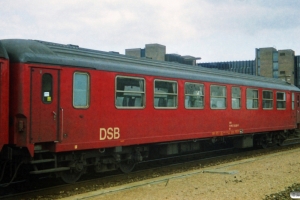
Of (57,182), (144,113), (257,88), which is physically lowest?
(57,182)

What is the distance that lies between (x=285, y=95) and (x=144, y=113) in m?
11.2

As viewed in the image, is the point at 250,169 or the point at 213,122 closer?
the point at 250,169

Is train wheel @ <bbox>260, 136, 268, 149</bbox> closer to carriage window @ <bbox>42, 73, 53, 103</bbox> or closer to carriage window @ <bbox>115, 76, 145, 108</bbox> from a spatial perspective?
carriage window @ <bbox>115, 76, 145, 108</bbox>

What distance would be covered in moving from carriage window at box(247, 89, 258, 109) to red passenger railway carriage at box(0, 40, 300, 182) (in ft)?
3.79

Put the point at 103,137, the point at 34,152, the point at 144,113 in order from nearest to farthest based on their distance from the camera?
the point at 34,152, the point at 103,137, the point at 144,113

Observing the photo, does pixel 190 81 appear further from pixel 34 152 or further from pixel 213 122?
pixel 34 152

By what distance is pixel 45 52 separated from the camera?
29.2 feet

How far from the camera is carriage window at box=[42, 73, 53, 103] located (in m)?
8.73

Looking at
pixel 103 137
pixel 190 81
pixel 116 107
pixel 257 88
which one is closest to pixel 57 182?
pixel 103 137

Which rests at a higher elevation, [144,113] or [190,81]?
[190,81]

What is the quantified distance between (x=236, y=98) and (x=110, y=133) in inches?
282

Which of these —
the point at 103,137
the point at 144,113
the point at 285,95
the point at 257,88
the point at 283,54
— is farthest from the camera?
the point at 283,54

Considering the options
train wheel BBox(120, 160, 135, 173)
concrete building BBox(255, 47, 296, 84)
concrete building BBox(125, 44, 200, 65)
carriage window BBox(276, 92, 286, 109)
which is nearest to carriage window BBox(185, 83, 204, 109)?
train wheel BBox(120, 160, 135, 173)

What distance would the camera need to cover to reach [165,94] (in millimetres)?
12062
